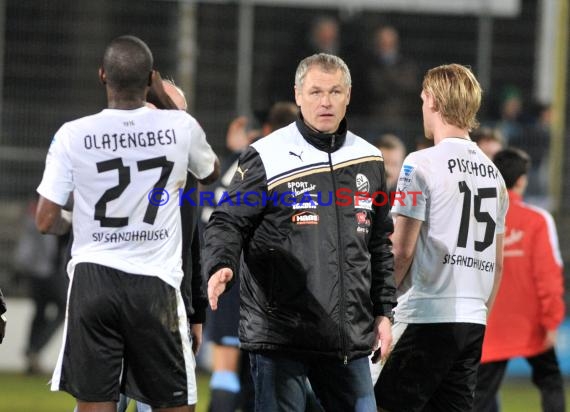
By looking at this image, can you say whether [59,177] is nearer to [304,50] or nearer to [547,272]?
[547,272]

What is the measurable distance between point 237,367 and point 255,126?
4989 millimetres

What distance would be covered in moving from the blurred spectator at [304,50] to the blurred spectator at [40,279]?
3.02 meters

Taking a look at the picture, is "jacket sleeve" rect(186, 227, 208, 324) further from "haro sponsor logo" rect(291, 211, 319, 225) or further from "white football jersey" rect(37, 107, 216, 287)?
"haro sponsor logo" rect(291, 211, 319, 225)

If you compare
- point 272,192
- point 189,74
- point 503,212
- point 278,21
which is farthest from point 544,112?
point 272,192

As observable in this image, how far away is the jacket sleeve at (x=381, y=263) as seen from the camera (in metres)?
5.69

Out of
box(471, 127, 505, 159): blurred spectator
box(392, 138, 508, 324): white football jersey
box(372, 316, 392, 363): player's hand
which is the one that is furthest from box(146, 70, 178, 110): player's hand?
box(471, 127, 505, 159): blurred spectator

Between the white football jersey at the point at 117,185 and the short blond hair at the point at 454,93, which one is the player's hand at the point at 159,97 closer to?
the white football jersey at the point at 117,185

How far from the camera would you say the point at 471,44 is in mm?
14484

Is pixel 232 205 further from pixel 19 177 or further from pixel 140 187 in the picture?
pixel 19 177

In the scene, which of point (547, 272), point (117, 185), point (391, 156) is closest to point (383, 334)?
point (117, 185)

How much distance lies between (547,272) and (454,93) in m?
2.58

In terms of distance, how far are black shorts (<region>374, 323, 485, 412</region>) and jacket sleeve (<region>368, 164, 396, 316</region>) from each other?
0.35m

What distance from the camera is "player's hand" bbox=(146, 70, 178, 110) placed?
602 centimetres

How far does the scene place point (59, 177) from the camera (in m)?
5.47
